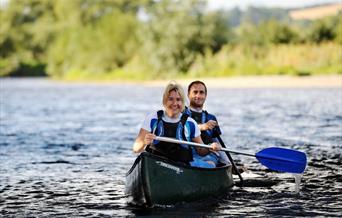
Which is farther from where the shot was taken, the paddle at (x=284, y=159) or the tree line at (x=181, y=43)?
the tree line at (x=181, y=43)

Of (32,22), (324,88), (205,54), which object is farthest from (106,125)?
(32,22)

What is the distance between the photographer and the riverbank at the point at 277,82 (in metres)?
32.1

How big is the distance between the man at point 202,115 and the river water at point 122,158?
0.72 metres

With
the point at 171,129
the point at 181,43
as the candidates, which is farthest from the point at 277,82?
the point at 171,129

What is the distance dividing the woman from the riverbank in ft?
80.4

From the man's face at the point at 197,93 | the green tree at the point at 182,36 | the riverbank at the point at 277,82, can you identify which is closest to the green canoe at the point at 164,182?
the man's face at the point at 197,93

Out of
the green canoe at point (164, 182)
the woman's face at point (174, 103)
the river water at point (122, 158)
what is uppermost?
the woman's face at point (174, 103)

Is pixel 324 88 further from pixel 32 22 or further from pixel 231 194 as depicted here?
pixel 32 22

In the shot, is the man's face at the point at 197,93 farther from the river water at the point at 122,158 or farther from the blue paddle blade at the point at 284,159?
the river water at the point at 122,158

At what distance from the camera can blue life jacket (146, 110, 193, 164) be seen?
7.80m

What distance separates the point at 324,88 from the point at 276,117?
1284cm

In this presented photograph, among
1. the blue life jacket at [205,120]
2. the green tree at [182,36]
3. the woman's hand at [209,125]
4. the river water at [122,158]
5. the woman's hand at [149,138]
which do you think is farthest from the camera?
the green tree at [182,36]

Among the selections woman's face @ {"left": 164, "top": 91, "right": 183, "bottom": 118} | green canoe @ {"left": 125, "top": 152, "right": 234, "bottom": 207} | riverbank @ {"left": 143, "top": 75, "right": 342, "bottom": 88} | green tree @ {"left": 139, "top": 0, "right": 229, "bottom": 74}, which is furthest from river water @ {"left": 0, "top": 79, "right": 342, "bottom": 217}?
green tree @ {"left": 139, "top": 0, "right": 229, "bottom": 74}

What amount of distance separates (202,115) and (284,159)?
3.72 feet
